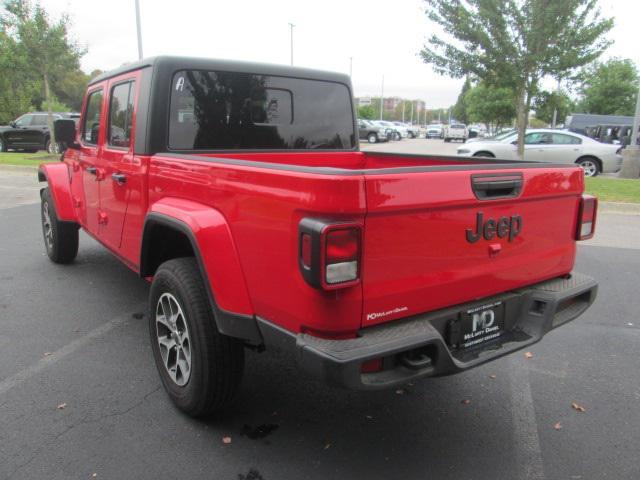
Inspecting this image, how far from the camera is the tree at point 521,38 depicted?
13.4 metres

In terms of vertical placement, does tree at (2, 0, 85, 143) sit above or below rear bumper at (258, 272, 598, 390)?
above

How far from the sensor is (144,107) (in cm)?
345

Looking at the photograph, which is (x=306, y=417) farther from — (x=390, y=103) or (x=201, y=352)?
(x=390, y=103)

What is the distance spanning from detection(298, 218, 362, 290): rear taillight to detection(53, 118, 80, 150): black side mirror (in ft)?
12.0

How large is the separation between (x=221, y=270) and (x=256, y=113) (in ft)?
5.75

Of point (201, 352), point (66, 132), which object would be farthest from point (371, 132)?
point (201, 352)

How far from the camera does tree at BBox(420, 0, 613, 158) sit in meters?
13.4

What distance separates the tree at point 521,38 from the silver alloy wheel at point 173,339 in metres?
13.0

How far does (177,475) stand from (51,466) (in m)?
0.62

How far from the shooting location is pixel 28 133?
2092 cm

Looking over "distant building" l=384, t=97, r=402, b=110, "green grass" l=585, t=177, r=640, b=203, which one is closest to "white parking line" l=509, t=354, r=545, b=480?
"green grass" l=585, t=177, r=640, b=203

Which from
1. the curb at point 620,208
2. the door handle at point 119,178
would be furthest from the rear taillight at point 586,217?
the curb at point 620,208

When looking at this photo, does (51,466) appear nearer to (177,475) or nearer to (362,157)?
(177,475)

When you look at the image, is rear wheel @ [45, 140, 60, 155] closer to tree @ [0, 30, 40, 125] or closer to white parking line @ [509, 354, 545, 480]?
tree @ [0, 30, 40, 125]
